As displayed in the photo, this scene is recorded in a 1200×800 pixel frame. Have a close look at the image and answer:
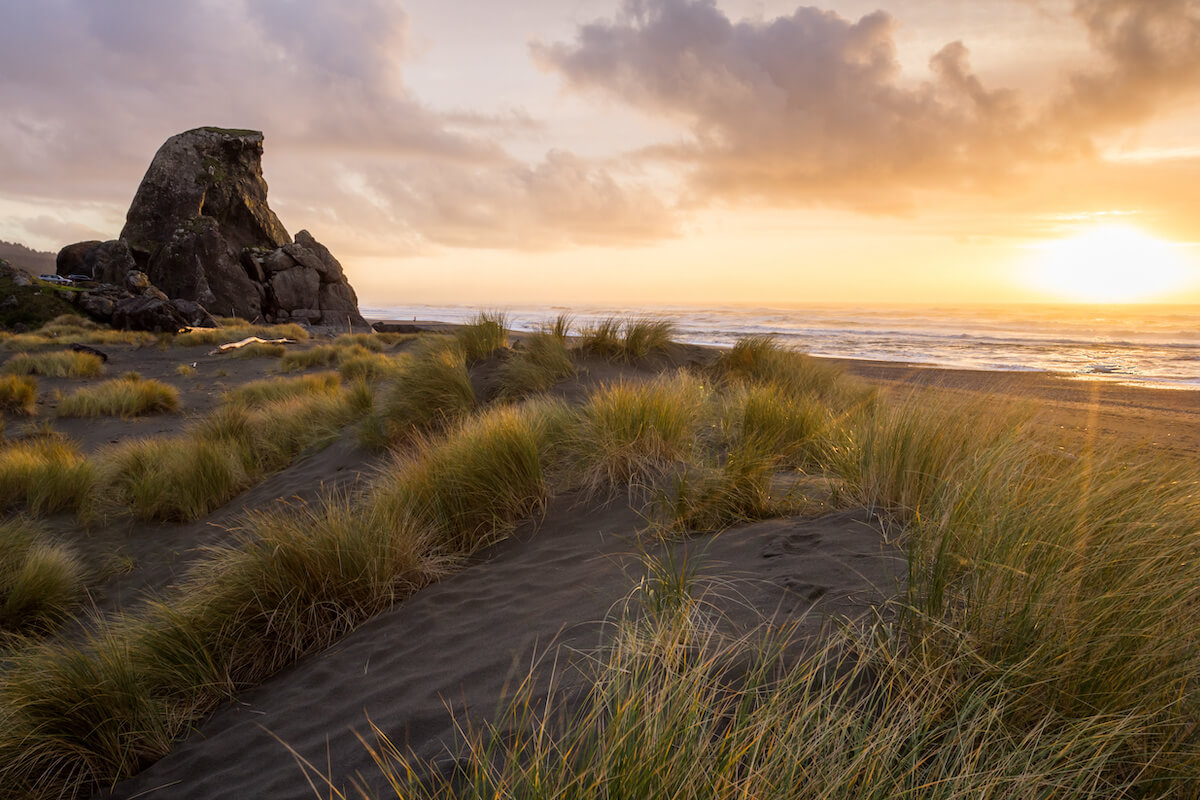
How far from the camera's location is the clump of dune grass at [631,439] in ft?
14.3

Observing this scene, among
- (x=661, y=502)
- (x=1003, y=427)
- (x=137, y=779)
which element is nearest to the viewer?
(x=137, y=779)

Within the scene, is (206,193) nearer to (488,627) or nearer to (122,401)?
(122,401)

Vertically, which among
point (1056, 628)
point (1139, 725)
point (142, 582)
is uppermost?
point (1056, 628)

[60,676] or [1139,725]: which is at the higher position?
[1139,725]

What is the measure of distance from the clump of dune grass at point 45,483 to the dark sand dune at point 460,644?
5091mm

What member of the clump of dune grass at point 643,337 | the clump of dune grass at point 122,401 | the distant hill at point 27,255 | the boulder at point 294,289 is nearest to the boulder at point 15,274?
the boulder at point 294,289

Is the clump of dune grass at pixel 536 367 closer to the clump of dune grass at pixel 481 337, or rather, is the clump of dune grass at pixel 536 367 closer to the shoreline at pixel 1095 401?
the clump of dune grass at pixel 481 337

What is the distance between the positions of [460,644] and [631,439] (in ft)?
7.07

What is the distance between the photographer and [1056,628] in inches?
67.8

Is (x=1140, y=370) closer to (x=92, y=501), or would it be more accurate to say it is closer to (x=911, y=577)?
(x=911, y=577)

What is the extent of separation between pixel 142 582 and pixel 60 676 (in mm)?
2623

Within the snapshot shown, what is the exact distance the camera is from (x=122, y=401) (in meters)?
10.6

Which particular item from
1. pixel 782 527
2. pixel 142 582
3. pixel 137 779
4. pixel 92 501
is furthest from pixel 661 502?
pixel 92 501

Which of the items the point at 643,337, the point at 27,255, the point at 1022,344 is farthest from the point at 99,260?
the point at 27,255
